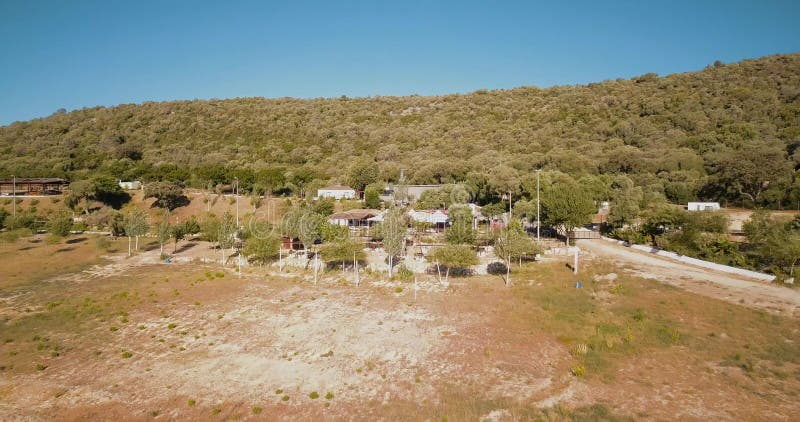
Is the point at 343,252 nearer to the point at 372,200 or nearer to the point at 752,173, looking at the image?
the point at 372,200

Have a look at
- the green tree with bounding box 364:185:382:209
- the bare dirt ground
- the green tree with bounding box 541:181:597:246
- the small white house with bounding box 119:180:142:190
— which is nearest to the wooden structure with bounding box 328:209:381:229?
the green tree with bounding box 364:185:382:209

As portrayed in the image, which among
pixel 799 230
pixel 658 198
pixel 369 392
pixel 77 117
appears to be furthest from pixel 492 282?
pixel 77 117

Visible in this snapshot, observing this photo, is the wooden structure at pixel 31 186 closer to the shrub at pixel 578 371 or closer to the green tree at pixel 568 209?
the green tree at pixel 568 209

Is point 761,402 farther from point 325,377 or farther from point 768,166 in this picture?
point 768,166

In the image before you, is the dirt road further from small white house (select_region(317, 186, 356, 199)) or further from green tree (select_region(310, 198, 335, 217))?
small white house (select_region(317, 186, 356, 199))

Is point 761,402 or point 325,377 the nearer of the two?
point 761,402

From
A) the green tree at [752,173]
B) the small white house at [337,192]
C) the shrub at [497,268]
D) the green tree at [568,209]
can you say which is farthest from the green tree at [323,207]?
the green tree at [752,173]
